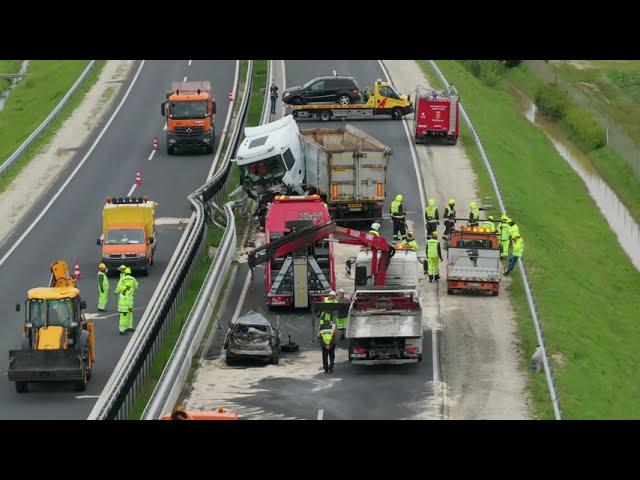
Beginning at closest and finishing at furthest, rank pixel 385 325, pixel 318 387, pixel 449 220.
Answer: pixel 318 387
pixel 385 325
pixel 449 220

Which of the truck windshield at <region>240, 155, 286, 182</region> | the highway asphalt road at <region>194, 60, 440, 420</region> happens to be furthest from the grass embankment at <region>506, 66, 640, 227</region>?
the highway asphalt road at <region>194, 60, 440, 420</region>

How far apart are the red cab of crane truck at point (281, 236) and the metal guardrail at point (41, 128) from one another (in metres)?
22.1

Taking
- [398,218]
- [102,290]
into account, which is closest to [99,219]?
[398,218]

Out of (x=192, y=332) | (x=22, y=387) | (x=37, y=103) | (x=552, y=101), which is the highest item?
(x=552, y=101)

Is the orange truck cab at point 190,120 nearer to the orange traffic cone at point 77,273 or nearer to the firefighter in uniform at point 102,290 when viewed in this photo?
the orange traffic cone at point 77,273

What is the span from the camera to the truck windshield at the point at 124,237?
44719mm

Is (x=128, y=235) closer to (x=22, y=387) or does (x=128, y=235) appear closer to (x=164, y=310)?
(x=164, y=310)

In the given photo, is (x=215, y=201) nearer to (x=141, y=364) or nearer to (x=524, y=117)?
(x=141, y=364)

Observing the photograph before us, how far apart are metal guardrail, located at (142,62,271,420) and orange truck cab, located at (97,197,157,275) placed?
7.35 feet

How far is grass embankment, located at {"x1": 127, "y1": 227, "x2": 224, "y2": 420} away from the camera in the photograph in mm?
33453

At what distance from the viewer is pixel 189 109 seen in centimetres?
6219

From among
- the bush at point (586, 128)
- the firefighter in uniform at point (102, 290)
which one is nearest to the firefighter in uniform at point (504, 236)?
the firefighter in uniform at point (102, 290)

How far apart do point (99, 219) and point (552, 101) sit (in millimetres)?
41370

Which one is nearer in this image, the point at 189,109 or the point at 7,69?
the point at 189,109
